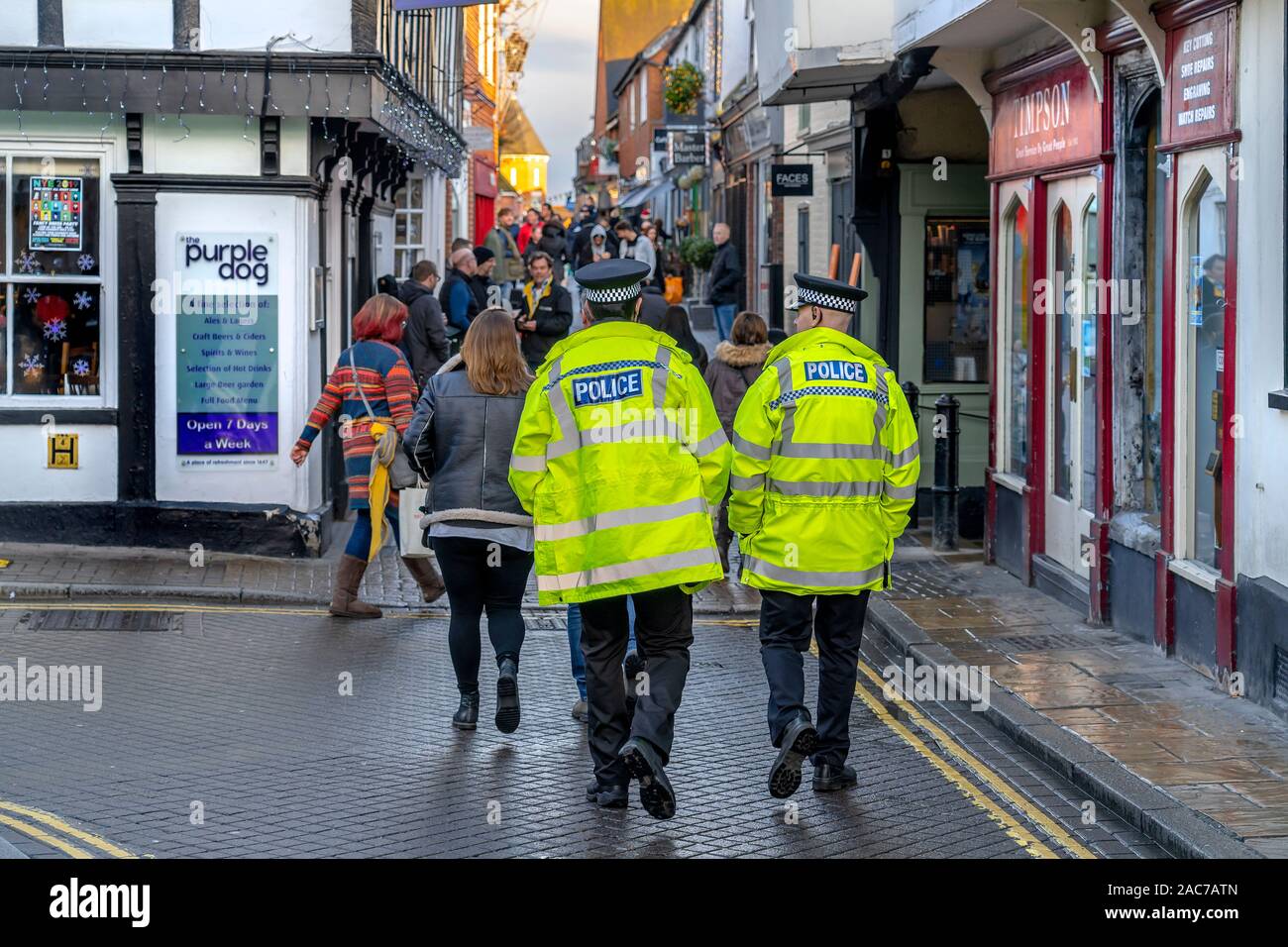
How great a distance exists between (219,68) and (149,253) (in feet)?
4.70

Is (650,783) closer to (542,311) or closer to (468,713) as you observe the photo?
(468,713)

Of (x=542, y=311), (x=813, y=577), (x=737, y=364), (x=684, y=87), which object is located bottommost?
(x=813, y=577)

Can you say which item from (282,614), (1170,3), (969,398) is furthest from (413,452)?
(969,398)

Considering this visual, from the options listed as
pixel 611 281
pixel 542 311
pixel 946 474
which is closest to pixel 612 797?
pixel 611 281

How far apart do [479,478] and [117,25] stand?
702cm

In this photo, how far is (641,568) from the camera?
265 inches

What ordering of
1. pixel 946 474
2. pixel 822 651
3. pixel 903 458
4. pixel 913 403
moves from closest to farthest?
pixel 903 458
pixel 822 651
pixel 946 474
pixel 913 403

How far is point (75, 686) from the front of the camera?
9.23 metres

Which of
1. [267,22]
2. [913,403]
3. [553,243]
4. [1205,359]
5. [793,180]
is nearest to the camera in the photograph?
[1205,359]

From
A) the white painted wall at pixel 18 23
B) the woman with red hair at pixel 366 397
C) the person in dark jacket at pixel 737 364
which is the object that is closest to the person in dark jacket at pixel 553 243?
the white painted wall at pixel 18 23

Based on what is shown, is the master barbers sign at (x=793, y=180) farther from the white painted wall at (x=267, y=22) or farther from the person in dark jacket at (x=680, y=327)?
the white painted wall at (x=267, y=22)

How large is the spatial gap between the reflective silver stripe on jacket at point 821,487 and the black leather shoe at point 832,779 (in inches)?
43.7

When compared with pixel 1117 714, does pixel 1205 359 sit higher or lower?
higher
